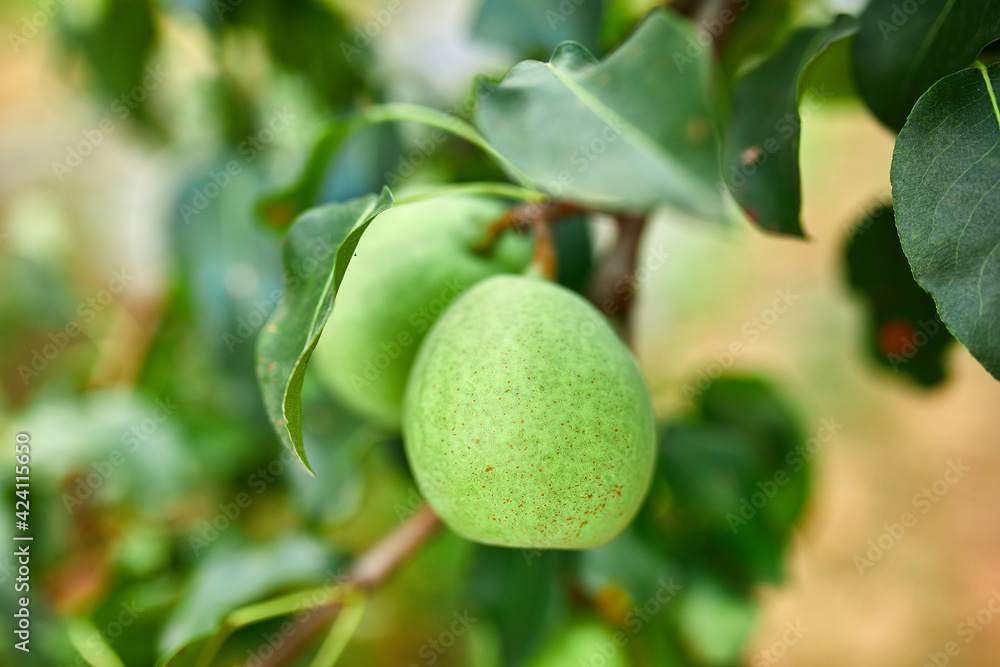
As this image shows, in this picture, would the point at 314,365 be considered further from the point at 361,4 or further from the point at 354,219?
the point at 361,4

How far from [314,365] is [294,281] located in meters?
0.30

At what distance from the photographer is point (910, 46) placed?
502 millimetres

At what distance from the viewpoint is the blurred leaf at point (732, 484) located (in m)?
0.82

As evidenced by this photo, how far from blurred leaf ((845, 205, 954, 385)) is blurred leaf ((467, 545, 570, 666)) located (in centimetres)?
42

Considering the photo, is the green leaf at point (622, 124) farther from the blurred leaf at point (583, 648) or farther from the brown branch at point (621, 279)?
the blurred leaf at point (583, 648)

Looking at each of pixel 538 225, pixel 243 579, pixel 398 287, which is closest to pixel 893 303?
pixel 538 225

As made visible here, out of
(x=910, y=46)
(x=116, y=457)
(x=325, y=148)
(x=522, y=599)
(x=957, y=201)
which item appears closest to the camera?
(x=957, y=201)

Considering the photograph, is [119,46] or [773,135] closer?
[773,135]

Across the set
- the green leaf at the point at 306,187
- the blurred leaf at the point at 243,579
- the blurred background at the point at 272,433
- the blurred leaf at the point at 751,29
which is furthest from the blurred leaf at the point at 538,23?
the blurred leaf at the point at 243,579

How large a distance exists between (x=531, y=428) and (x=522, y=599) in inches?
16.1

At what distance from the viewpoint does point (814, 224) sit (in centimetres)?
205

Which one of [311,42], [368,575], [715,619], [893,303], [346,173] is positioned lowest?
[715,619]

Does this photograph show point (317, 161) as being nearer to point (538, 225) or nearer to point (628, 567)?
point (538, 225)

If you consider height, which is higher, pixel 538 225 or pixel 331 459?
pixel 538 225
